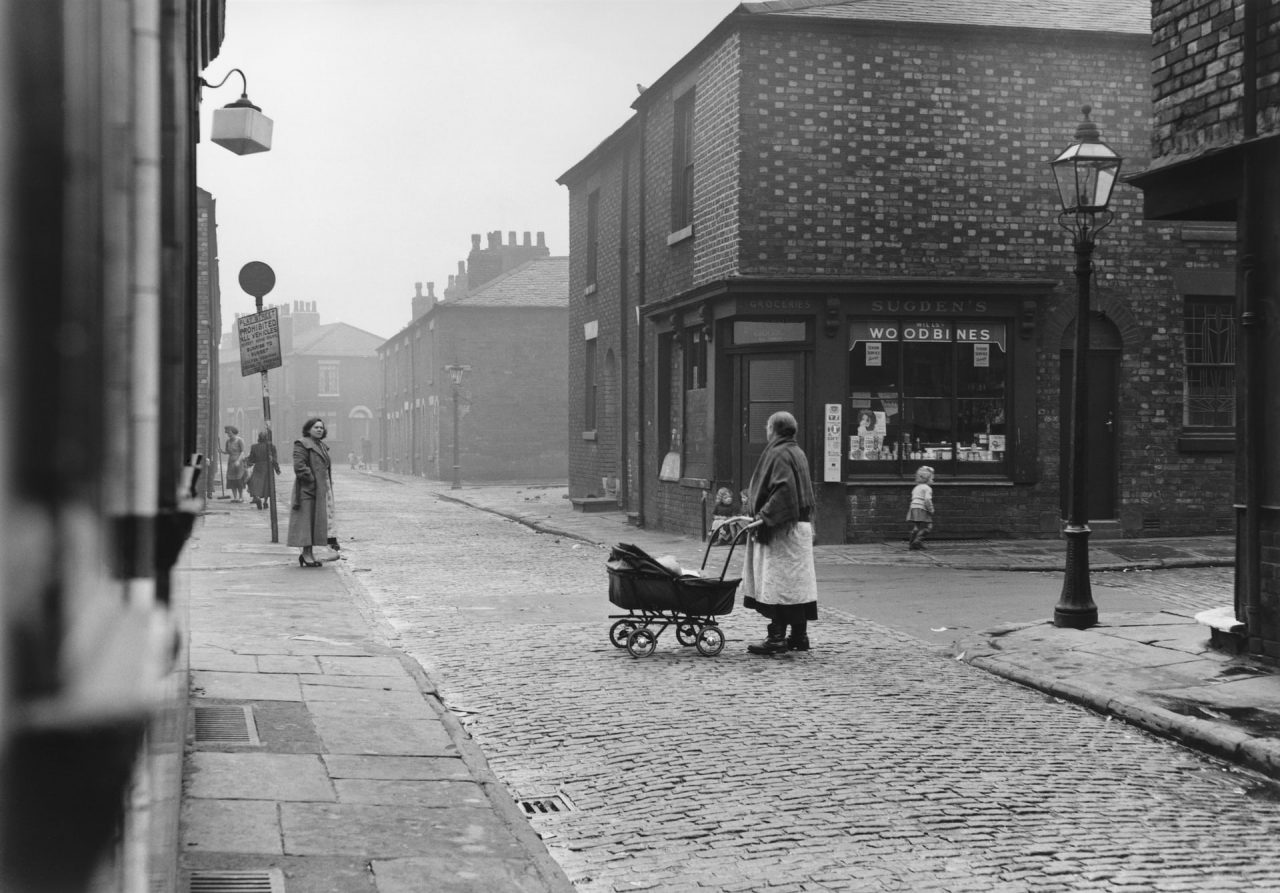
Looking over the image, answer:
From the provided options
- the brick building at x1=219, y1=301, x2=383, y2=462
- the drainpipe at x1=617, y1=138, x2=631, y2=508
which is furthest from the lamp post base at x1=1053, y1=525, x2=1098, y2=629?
the brick building at x1=219, y1=301, x2=383, y2=462

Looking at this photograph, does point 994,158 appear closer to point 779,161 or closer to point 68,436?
point 779,161

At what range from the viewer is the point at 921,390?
18.3 meters

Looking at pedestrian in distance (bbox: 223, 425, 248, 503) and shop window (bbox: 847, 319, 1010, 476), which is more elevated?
shop window (bbox: 847, 319, 1010, 476)

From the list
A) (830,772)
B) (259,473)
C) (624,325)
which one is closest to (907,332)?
(624,325)

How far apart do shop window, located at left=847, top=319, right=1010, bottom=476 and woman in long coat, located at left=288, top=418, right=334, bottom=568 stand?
23.2ft

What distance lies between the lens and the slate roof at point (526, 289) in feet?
162

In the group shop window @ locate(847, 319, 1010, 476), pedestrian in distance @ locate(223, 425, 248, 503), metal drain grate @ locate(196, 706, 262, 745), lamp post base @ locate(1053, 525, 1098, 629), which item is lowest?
metal drain grate @ locate(196, 706, 262, 745)

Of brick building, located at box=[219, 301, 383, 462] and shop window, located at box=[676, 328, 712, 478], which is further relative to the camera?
brick building, located at box=[219, 301, 383, 462]

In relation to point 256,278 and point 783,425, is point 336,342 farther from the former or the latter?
point 783,425

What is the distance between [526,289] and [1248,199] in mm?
42390

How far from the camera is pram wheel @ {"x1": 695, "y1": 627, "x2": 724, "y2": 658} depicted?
31.8ft

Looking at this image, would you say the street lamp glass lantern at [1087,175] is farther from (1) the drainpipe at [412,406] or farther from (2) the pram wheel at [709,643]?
(1) the drainpipe at [412,406]

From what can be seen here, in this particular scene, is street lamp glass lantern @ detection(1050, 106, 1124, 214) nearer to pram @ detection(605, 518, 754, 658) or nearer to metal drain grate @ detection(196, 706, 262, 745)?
pram @ detection(605, 518, 754, 658)

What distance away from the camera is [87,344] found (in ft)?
3.33
